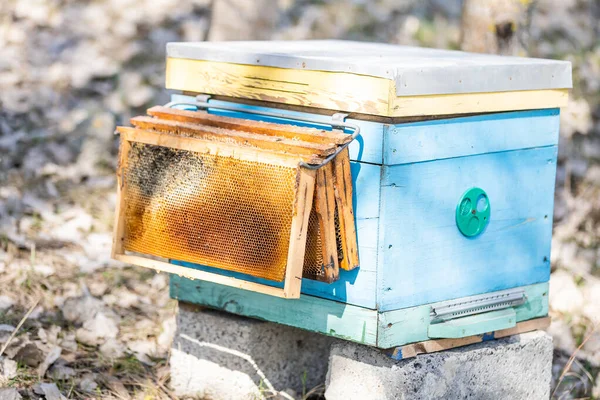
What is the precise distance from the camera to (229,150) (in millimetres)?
2475

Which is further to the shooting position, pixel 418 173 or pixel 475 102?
pixel 475 102

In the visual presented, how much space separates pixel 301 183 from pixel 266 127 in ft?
1.04

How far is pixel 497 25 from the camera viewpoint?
12.7 feet

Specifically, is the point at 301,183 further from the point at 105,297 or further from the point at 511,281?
the point at 105,297

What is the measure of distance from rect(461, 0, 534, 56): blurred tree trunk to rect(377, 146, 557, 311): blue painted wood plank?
1133mm

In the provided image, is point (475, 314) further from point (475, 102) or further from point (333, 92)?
point (333, 92)

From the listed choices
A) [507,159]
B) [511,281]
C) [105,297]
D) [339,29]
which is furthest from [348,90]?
[339,29]

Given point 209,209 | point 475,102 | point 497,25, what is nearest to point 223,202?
point 209,209

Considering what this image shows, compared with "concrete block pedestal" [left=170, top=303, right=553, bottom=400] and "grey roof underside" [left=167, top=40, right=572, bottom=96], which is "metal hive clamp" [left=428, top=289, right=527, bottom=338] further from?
"grey roof underside" [left=167, top=40, right=572, bottom=96]

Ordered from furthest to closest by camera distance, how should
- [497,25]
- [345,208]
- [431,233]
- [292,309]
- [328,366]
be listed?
[497,25] → [328,366] → [292,309] → [431,233] → [345,208]

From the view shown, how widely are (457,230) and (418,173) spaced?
0.25 meters

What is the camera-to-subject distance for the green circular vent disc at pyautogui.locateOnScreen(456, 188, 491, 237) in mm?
2648

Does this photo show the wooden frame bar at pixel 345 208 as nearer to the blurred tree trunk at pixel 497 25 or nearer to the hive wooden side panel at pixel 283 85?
the hive wooden side panel at pixel 283 85

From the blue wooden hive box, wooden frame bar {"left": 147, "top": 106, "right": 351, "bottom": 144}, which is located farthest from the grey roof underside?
wooden frame bar {"left": 147, "top": 106, "right": 351, "bottom": 144}
